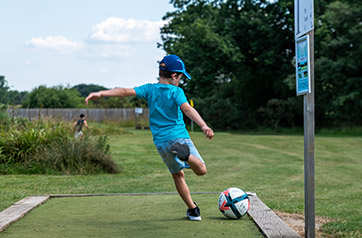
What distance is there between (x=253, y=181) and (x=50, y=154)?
5.13m

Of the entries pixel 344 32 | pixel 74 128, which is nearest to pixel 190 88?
pixel 344 32

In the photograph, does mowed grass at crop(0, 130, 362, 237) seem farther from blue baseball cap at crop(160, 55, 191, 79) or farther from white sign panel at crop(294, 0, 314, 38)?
white sign panel at crop(294, 0, 314, 38)

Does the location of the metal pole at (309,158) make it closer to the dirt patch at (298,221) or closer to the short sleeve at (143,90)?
the dirt patch at (298,221)

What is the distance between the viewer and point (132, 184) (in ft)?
36.2

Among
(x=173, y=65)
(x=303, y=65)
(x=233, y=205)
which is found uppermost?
(x=173, y=65)

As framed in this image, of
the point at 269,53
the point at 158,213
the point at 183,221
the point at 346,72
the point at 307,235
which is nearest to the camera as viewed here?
the point at 307,235

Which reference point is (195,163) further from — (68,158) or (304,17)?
(68,158)

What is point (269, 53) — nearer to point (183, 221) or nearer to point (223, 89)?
point (223, 89)

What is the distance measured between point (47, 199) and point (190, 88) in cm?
3396

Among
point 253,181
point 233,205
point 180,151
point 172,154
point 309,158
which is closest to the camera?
point 309,158

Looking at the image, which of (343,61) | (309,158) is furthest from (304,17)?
(343,61)

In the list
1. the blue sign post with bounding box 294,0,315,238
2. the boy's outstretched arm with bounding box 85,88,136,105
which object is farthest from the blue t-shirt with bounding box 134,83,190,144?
the blue sign post with bounding box 294,0,315,238

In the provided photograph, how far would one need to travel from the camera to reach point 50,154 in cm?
1218

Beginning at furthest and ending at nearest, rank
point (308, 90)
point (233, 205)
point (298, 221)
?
point (298, 221), point (233, 205), point (308, 90)
